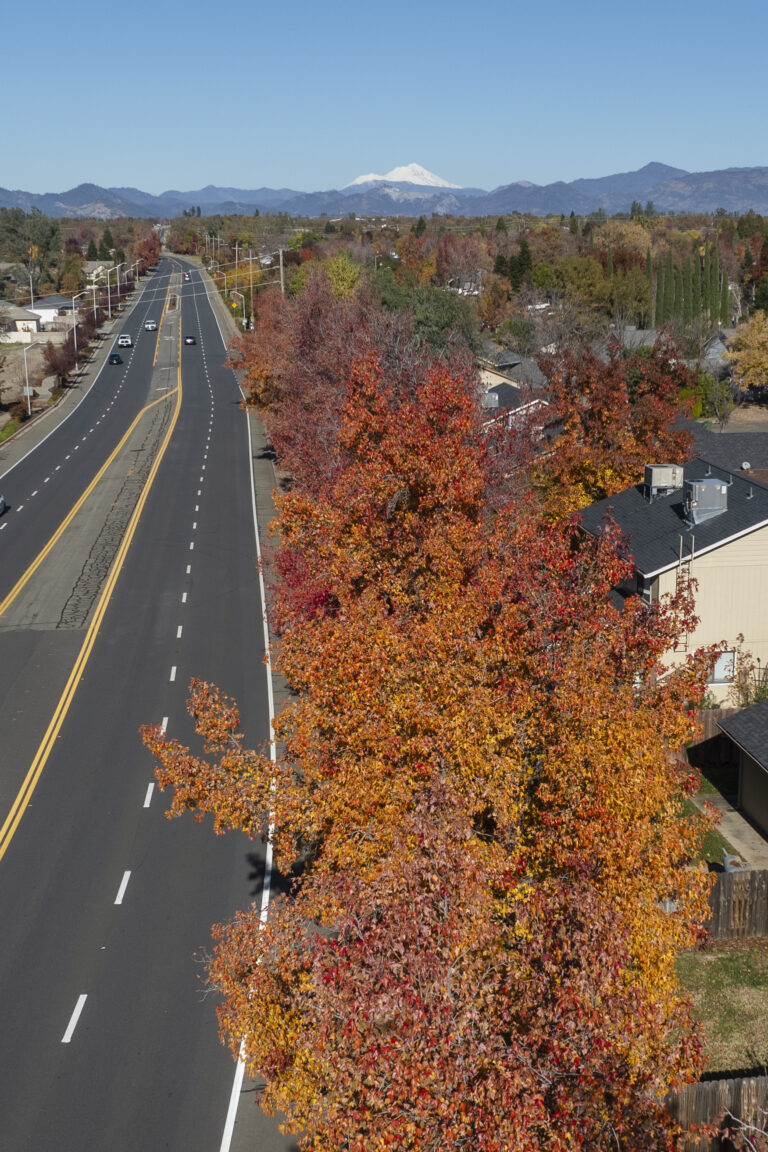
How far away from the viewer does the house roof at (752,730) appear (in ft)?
84.9

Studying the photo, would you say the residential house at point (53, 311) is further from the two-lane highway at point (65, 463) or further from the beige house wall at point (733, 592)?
the beige house wall at point (733, 592)

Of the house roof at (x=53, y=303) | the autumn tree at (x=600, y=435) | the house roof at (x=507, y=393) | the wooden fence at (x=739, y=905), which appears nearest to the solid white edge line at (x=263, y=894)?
the wooden fence at (x=739, y=905)

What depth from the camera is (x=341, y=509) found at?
85.8 feet

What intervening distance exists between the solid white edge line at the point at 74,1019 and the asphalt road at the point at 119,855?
1.3 inches

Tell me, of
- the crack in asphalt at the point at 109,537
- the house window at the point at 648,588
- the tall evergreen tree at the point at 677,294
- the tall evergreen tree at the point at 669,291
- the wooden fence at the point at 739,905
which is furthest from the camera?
the tall evergreen tree at the point at 669,291

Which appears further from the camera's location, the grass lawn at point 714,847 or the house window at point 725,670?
the house window at point 725,670

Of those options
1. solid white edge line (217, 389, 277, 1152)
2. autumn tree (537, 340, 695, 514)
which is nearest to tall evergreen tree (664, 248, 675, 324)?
autumn tree (537, 340, 695, 514)

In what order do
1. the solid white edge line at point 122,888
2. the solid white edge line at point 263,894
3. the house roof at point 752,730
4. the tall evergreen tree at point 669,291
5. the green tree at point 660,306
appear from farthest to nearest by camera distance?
1. the green tree at point 660,306
2. the tall evergreen tree at point 669,291
3. the house roof at point 752,730
4. the solid white edge line at point 122,888
5. the solid white edge line at point 263,894

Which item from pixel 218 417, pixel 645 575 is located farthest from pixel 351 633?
pixel 218 417

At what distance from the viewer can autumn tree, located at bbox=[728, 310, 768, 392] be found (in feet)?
287

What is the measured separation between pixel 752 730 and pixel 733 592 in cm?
736

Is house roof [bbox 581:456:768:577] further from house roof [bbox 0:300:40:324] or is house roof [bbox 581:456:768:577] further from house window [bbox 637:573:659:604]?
house roof [bbox 0:300:40:324]

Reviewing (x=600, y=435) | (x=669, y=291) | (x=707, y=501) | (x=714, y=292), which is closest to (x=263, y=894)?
(x=707, y=501)

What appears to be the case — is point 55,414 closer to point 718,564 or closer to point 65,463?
point 65,463
